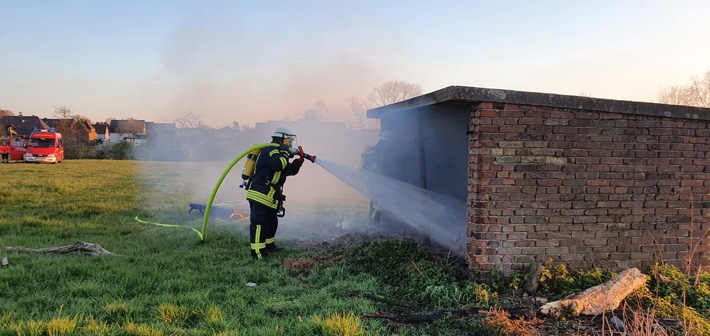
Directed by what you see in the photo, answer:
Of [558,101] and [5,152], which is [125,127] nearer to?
[5,152]

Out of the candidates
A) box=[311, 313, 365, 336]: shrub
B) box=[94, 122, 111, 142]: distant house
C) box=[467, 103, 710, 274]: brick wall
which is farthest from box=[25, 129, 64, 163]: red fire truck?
box=[94, 122, 111, 142]: distant house

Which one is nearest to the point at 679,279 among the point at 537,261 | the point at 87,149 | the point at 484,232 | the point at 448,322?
the point at 537,261

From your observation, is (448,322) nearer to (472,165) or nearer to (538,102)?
(472,165)

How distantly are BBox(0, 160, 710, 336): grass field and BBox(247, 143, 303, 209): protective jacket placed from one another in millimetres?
940

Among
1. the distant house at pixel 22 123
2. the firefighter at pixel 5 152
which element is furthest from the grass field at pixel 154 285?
the distant house at pixel 22 123

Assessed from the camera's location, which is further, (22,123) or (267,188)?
(22,123)

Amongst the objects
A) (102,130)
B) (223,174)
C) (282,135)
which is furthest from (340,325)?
(102,130)

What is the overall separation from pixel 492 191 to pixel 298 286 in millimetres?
2548

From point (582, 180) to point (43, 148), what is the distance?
106ft

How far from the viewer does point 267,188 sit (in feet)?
22.1

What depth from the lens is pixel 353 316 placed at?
404 centimetres

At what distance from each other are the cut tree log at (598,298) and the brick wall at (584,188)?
1.74 ft

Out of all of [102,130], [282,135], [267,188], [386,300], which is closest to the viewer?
[386,300]

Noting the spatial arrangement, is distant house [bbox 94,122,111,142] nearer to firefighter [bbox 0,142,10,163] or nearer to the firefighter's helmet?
firefighter [bbox 0,142,10,163]
